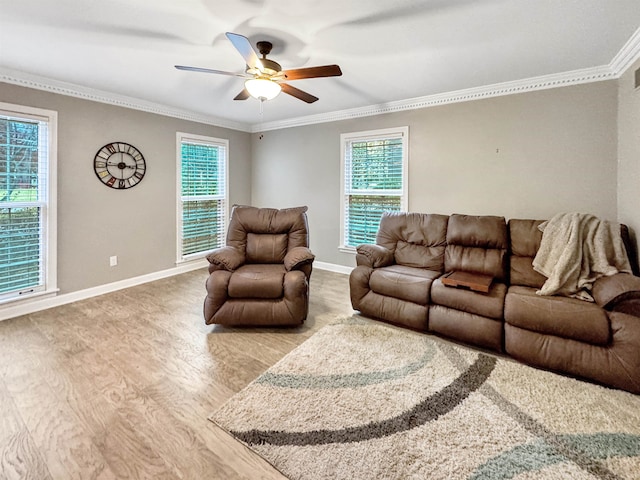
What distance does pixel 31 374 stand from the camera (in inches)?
87.1

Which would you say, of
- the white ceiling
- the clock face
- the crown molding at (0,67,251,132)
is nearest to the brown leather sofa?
the white ceiling

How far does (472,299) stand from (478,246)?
83cm

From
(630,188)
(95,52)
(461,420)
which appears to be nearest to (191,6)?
(95,52)

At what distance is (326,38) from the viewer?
2498 mm

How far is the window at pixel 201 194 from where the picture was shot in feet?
A: 16.1

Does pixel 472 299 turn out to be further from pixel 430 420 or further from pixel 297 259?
pixel 297 259

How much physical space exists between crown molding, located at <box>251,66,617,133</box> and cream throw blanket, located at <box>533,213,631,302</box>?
4.98ft

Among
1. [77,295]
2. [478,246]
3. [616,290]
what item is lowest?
[77,295]

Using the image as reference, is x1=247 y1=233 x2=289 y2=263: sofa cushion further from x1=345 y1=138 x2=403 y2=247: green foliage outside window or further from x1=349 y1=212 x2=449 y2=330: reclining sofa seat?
x1=345 y1=138 x2=403 y2=247: green foliage outside window

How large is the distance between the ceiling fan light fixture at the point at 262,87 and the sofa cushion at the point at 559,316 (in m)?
2.54

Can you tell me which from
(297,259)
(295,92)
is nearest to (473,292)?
(297,259)

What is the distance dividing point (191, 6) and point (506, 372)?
3.39 meters

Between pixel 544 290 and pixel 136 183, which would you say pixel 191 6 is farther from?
pixel 544 290

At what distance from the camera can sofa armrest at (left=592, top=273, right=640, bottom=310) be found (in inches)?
80.1
